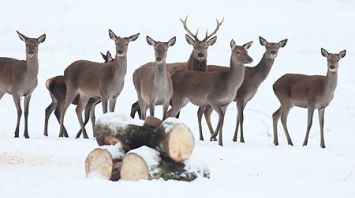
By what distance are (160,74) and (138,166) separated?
227 inches

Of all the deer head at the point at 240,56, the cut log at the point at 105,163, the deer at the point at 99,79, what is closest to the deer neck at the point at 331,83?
the deer head at the point at 240,56

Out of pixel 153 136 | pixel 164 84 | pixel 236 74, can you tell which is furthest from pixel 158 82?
pixel 153 136

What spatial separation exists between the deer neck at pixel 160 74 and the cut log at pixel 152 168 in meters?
5.35

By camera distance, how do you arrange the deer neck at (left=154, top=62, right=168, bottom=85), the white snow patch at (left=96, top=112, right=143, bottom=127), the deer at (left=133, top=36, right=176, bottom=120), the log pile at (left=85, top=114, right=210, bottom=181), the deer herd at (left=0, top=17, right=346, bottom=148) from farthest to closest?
the deer herd at (left=0, top=17, right=346, bottom=148) → the deer neck at (left=154, top=62, right=168, bottom=85) → the deer at (left=133, top=36, right=176, bottom=120) → the white snow patch at (left=96, top=112, right=143, bottom=127) → the log pile at (left=85, top=114, right=210, bottom=181)

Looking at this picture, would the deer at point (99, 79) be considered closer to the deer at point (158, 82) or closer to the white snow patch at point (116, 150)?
the deer at point (158, 82)

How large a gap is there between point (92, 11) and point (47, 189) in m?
29.8

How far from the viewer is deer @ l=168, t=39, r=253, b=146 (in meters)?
17.1

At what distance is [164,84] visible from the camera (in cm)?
1652

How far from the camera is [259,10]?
133 ft

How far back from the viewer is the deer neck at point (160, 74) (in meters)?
16.4

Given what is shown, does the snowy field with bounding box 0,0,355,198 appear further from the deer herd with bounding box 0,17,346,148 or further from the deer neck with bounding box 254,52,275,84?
the deer neck with bounding box 254,52,275,84

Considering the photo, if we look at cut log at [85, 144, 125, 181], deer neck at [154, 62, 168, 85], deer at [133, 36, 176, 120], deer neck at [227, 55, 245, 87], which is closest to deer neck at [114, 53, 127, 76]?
deer at [133, 36, 176, 120]

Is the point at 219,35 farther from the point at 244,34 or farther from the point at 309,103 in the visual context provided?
the point at 309,103

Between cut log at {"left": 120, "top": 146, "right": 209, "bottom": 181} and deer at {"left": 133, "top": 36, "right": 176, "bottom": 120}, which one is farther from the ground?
deer at {"left": 133, "top": 36, "right": 176, "bottom": 120}
